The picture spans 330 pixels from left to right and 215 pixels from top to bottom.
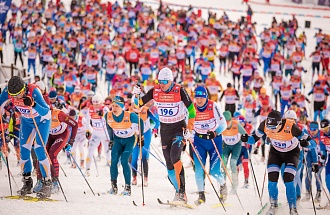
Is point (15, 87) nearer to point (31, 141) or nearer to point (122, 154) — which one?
point (31, 141)

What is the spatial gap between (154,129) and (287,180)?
3.23 m

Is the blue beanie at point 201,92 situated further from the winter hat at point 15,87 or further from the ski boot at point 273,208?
the winter hat at point 15,87

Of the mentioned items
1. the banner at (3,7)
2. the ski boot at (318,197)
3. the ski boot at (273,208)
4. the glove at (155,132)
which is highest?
the banner at (3,7)

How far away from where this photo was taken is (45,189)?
8.92 metres

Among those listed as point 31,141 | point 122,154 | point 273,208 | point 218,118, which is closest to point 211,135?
point 218,118

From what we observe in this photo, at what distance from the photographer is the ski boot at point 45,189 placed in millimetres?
8764

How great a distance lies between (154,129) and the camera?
11.2m

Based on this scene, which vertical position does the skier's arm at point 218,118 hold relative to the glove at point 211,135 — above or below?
above

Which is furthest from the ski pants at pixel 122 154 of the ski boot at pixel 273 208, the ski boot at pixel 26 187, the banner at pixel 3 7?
the banner at pixel 3 7

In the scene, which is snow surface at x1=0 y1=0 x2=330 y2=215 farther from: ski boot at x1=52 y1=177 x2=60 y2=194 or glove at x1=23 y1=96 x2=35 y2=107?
glove at x1=23 y1=96 x2=35 y2=107

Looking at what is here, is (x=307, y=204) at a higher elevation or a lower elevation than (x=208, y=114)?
lower

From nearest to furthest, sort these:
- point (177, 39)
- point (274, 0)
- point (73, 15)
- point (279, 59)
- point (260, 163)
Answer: point (260, 163)
point (279, 59)
point (177, 39)
point (73, 15)
point (274, 0)

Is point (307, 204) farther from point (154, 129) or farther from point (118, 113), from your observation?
point (118, 113)

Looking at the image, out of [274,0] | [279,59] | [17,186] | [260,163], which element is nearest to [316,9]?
[274,0]
